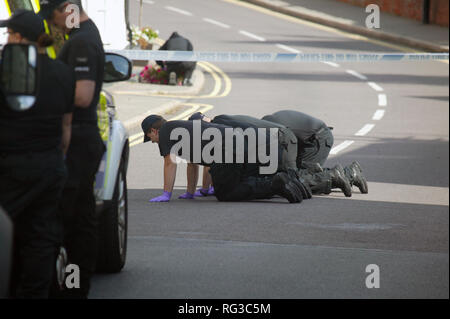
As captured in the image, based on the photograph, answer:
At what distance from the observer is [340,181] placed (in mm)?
12992

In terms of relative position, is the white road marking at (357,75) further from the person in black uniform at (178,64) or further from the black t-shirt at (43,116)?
the black t-shirt at (43,116)

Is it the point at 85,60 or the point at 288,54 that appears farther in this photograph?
the point at 288,54

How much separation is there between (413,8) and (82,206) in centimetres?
3667

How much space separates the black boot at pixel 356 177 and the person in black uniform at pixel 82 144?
6.91m

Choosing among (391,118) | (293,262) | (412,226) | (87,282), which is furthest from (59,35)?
(391,118)

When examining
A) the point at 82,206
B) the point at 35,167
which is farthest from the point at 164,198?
the point at 35,167

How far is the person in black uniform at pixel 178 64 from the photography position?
24.5 m

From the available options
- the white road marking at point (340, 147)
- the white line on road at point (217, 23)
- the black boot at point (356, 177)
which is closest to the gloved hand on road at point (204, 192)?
the black boot at point (356, 177)

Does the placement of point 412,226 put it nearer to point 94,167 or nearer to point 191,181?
point 191,181

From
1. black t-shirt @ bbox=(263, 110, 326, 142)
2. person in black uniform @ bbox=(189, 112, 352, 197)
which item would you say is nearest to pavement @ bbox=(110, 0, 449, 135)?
black t-shirt @ bbox=(263, 110, 326, 142)

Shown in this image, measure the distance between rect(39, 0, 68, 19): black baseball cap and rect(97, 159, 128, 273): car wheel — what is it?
1.20 metres

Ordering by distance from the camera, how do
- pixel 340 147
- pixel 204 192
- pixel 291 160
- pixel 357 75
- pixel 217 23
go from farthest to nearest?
1. pixel 217 23
2. pixel 357 75
3. pixel 340 147
4. pixel 204 192
5. pixel 291 160

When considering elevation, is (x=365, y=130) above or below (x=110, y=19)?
below

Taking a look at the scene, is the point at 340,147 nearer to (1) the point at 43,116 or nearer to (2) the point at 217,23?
(1) the point at 43,116
